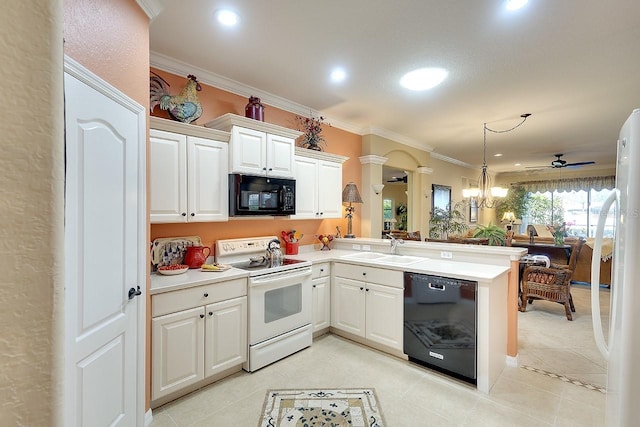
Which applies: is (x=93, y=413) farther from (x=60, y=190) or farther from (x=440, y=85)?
(x=440, y=85)

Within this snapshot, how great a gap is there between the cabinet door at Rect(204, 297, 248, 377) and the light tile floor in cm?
18

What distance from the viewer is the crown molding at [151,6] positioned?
1.80 metres

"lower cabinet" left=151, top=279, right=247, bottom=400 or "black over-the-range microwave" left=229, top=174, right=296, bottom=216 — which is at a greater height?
"black over-the-range microwave" left=229, top=174, right=296, bottom=216

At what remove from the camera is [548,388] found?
2400 mm

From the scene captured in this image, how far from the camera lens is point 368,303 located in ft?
10.0

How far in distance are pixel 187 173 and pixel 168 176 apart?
0.16 metres

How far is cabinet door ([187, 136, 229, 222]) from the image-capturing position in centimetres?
258

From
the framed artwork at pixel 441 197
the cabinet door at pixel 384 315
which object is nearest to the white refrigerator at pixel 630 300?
the cabinet door at pixel 384 315

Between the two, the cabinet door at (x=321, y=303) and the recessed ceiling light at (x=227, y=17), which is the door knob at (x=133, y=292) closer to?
the cabinet door at (x=321, y=303)

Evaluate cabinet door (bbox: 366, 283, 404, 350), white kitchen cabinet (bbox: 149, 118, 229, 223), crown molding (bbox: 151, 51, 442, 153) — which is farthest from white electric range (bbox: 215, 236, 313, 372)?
crown molding (bbox: 151, 51, 442, 153)

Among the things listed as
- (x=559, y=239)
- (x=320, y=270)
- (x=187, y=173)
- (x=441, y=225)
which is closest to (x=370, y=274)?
(x=320, y=270)

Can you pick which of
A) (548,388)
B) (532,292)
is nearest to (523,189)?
(532,292)

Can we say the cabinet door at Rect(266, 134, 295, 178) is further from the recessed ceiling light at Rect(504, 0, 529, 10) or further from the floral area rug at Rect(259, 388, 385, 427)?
the recessed ceiling light at Rect(504, 0, 529, 10)

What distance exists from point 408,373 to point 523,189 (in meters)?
9.33
